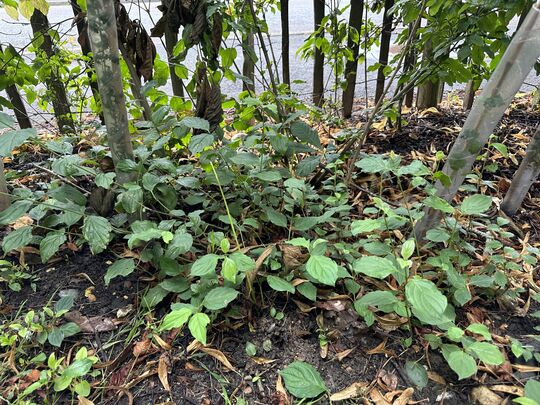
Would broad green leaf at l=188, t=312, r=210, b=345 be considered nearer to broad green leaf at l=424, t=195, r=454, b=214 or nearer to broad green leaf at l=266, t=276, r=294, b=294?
broad green leaf at l=266, t=276, r=294, b=294

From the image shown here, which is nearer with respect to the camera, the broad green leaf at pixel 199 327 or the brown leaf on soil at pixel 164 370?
the broad green leaf at pixel 199 327

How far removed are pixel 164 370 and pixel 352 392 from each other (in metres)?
0.59

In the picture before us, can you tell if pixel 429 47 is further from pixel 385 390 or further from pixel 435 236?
pixel 385 390

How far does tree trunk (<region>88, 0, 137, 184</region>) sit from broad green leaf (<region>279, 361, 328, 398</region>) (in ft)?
3.11

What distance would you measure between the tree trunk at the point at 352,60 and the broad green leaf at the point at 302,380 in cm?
196

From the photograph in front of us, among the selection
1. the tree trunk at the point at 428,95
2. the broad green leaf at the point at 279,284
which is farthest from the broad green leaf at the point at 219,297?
the tree trunk at the point at 428,95

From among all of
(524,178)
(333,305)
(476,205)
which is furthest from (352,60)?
(333,305)

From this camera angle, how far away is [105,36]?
4.37 ft

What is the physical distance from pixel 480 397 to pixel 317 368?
49 centimetres

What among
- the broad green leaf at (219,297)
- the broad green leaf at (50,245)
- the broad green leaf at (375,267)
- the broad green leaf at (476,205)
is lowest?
the broad green leaf at (219,297)

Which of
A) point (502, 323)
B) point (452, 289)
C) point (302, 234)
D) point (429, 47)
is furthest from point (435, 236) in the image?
point (429, 47)

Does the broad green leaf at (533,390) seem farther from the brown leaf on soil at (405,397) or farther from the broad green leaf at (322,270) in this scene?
the broad green leaf at (322,270)

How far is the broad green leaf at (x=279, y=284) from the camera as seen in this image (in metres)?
1.31

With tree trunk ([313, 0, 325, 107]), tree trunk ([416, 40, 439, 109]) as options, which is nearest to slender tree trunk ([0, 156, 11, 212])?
tree trunk ([313, 0, 325, 107])
